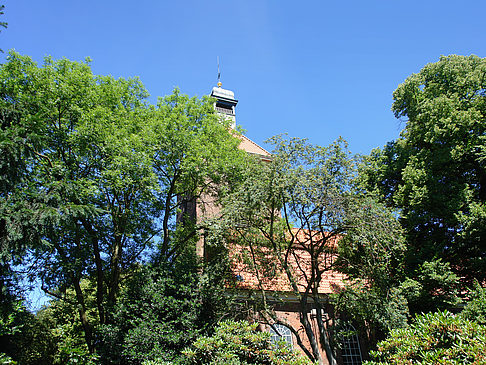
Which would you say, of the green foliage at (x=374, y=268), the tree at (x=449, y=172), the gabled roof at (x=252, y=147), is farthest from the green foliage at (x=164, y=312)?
the gabled roof at (x=252, y=147)

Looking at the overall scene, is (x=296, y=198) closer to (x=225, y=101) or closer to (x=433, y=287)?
(x=433, y=287)

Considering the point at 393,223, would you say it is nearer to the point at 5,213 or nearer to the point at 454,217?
the point at 454,217

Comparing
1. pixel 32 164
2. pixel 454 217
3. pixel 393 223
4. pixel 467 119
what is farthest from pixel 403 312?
pixel 32 164

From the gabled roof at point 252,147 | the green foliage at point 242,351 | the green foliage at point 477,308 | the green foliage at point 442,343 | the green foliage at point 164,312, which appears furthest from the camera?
the gabled roof at point 252,147

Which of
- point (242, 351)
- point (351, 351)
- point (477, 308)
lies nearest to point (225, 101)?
point (351, 351)

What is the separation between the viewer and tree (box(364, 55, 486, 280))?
47.7 ft

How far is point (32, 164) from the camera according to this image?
1220cm

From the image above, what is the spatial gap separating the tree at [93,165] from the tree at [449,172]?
28.2 feet

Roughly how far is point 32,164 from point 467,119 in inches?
719

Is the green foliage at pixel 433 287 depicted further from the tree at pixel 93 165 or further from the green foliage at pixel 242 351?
the tree at pixel 93 165

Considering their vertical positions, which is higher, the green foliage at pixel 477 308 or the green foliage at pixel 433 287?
the green foliage at pixel 433 287

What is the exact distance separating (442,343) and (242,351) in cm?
559

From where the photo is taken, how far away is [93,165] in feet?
45.1

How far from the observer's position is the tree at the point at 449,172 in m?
14.5
